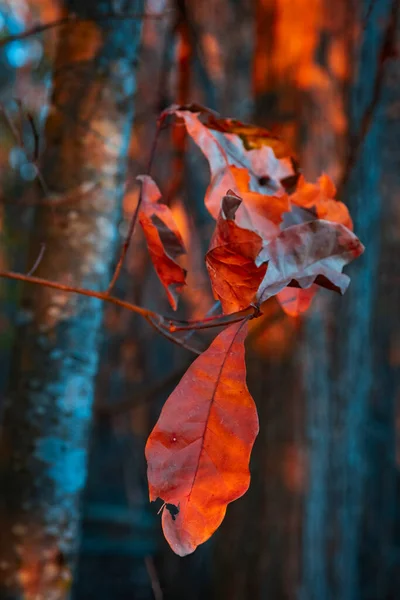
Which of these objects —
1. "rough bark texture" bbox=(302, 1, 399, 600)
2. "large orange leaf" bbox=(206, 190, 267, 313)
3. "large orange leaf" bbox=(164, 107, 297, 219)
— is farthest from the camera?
"rough bark texture" bbox=(302, 1, 399, 600)

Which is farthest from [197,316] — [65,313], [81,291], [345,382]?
[81,291]

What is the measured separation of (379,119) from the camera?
193 cm

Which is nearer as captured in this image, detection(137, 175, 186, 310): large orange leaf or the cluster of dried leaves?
the cluster of dried leaves

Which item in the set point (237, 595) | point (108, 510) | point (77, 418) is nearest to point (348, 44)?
point (77, 418)

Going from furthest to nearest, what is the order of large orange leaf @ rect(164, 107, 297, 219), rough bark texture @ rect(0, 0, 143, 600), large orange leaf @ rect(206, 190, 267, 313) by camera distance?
rough bark texture @ rect(0, 0, 143, 600) → large orange leaf @ rect(164, 107, 297, 219) → large orange leaf @ rect(206, 190, 267, 313)


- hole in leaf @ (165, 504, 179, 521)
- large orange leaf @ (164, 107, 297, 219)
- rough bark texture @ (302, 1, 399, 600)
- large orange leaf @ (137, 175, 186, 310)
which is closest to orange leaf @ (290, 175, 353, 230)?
large orange leaf @ (164, 107, 297, 219)

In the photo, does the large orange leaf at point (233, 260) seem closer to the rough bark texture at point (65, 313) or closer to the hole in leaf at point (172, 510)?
the hole in leaf at point (172, 510)

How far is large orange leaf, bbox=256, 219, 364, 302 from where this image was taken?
39 cm

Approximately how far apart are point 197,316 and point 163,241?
0.77 m

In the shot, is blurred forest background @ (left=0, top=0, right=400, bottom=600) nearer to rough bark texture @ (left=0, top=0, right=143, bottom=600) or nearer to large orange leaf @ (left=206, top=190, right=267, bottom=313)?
rough bark texture @ (left=0, top=0, right=143, bottom=600)

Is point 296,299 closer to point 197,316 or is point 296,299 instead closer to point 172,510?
point 172,510

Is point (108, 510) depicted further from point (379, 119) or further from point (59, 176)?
point (59, 176)

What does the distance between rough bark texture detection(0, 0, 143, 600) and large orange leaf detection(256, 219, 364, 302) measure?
1.52 ft

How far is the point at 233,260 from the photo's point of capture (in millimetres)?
397
